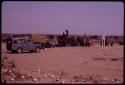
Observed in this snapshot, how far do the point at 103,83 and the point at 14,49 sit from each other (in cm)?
1284

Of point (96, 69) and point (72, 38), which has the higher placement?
point (96, 69)

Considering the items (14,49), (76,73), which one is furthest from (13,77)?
(14,49)

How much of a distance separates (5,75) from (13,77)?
1.96 feet

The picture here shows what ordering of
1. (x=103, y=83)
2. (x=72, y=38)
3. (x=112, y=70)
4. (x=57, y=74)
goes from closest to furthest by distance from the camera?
(x=103, y=83) < (x=57, y=74) < (x=112, y=70) < (x=72, y=38)

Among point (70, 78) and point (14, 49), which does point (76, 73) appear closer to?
point (70, 78)

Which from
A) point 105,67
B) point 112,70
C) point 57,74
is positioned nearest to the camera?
point 57,74

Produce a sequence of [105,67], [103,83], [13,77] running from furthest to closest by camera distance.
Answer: [105,67]
[13,77]
[103,83]

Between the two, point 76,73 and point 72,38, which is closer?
point 76,73

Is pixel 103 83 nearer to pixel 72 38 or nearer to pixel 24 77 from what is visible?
pixel 24 77

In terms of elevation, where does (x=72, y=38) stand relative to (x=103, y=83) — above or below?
below

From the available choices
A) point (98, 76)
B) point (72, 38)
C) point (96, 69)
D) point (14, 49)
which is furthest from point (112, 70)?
point (72, 38)

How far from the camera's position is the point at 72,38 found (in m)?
32.1

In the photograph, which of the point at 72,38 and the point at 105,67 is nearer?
the point at 105,67

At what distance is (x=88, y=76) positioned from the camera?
11.1 metres
